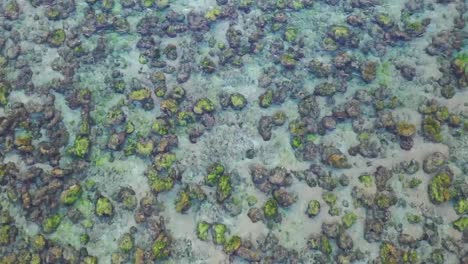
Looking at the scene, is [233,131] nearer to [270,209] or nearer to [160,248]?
[270,209]

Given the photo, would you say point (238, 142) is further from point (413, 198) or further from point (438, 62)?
point (438, 62)

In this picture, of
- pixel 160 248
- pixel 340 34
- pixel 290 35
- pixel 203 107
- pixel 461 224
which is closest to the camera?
pixel 160 248

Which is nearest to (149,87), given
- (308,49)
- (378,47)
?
(308,49)

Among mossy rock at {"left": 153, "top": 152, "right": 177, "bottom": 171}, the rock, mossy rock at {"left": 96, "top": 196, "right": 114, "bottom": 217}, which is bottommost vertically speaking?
mossy rock at {"left": 96, "top": 196, "right": 114, "bottom": 217}

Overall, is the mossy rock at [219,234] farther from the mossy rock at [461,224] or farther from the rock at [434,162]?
the mossy rock at [461,224]

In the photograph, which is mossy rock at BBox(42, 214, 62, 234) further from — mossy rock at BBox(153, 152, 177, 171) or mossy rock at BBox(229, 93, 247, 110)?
mossy rock at BBox(229, 93, 247, 110)

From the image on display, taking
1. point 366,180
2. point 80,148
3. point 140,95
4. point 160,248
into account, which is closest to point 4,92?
point 80,148

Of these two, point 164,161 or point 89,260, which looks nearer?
point 89,260

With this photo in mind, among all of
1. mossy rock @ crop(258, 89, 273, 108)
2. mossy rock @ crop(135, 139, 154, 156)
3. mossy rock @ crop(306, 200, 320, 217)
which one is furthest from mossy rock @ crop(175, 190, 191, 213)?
mossy rock @ crop(258, 89, 273, 108)
